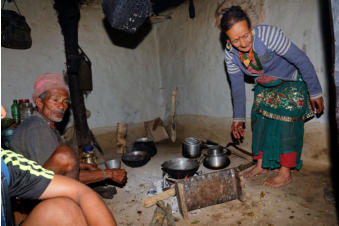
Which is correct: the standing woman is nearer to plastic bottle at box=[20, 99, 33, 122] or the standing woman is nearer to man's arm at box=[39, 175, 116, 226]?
man's arm at box=[39, 175, 116, 226]

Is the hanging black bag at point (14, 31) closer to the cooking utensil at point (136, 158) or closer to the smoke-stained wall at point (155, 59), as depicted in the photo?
the smoke-stained wall at point (155, 59)

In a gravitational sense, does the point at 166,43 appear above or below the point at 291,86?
above

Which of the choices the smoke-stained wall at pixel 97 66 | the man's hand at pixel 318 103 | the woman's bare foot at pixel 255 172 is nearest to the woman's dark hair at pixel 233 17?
the man's hand at pixel 318 103

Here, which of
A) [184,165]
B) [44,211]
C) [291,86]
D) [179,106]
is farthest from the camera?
[179,106]

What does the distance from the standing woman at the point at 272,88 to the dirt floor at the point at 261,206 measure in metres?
0.24

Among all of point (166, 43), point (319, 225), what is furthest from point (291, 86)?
→ point (166, 43)

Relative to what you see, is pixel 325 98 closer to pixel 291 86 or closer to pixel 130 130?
pixel 291 86

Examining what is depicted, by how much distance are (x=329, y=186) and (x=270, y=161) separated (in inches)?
29.4

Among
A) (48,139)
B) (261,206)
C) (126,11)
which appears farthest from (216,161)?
(126,11)

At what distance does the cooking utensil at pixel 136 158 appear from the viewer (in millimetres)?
3807

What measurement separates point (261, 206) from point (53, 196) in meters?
2.29

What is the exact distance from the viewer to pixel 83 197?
1361 millimetres

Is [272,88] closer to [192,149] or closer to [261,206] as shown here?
[261,206]

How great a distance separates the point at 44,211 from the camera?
4.28 ft
